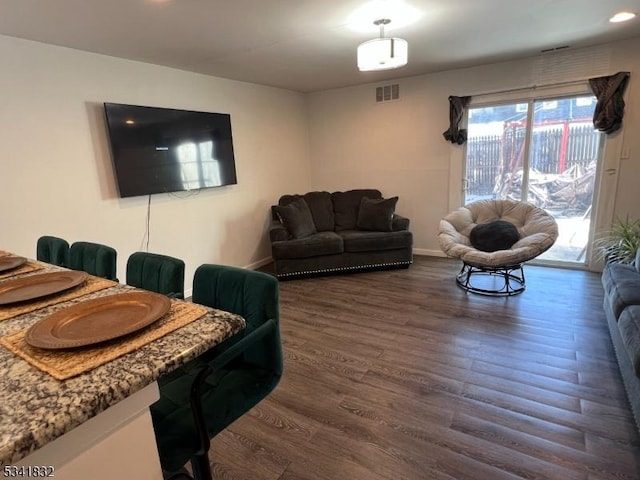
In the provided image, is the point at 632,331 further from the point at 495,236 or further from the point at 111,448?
the point at 111,448

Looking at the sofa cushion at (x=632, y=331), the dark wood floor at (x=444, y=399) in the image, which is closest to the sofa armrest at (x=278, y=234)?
the dark wood floor at (x=444, y=399)

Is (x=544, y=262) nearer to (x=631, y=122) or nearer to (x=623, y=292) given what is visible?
(x=631, y=122)

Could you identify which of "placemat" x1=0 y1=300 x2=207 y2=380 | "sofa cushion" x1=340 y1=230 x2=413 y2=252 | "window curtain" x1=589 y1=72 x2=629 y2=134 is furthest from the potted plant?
"placemat" x1=0 y1=300 x2=207 y2=380

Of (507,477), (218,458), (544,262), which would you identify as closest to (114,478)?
(218,458)

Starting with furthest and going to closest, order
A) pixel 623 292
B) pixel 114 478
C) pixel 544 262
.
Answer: pixel 544 262 → pixel 623 292 → pixel 114 478

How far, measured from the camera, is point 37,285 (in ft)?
4.59

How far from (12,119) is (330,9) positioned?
7.94ft

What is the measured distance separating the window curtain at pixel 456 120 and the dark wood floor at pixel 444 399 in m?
2.13

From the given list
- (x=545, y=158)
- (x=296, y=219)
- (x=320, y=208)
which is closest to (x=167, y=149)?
(x=296, y=219)

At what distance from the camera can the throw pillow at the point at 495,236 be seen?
11.9ft

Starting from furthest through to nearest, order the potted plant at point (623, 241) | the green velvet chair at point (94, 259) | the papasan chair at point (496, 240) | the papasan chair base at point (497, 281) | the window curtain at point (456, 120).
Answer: the window curtain at point (456, 120) < the papasan chair base at point (497, 281) < the papasan chair at point (496, 240) < the potted plant at point (623, 241) < the green velvet chair at point (94, 259)

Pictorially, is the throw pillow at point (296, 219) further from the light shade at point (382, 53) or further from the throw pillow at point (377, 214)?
the light shade at point (382, 53)

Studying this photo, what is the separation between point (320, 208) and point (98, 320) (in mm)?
3935

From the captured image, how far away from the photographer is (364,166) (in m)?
5.24
